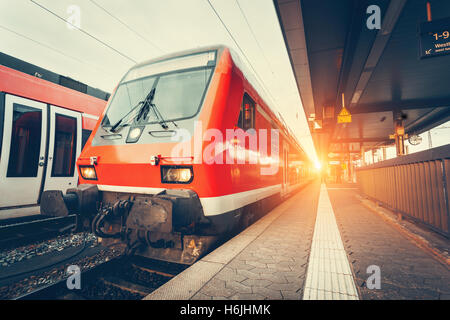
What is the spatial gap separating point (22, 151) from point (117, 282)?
11.5 feet

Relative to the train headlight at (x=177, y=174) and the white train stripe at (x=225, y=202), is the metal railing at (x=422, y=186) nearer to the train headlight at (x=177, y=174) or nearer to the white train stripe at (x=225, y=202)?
the white train stripe at (x=225, y=202)

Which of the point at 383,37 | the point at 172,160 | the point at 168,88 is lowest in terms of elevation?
the point at 172,160

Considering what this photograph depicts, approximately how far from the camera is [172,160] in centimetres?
259

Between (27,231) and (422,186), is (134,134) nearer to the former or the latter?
(27,231)

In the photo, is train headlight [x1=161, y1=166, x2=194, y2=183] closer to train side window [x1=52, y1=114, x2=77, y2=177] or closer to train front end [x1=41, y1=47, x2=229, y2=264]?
train front end [x1=41, y1=47, x2=229, y2=264]

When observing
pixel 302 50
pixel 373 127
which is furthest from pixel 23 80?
pixel 373 127

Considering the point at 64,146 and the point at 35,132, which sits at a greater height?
the point at 35,132

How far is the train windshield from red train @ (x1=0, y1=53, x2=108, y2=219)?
83.3 inches

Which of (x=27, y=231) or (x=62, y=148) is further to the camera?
(x=62, y=148)

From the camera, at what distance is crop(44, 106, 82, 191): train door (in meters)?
4.77

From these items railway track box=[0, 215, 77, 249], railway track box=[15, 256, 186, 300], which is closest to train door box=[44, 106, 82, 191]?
railway track box=[0, 215, 77, 249]

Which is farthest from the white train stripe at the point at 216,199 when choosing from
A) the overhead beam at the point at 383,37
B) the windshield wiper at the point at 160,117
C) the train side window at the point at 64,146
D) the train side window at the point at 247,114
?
the overhead beam at the point at 383,37

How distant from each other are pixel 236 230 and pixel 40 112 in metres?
4.45

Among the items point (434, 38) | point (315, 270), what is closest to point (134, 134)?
point (315, 270)
